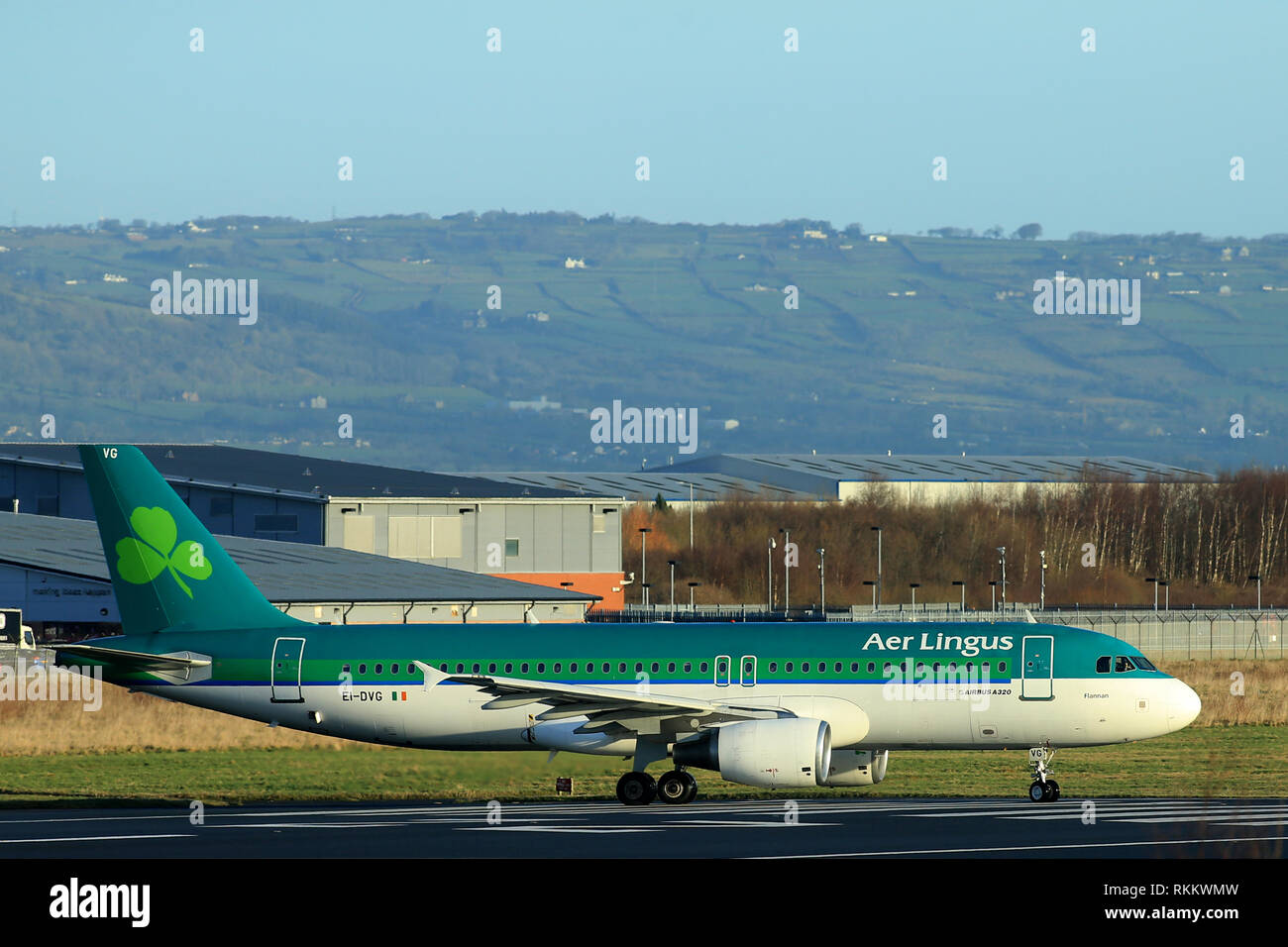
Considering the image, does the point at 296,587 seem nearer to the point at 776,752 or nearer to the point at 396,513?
the point at 396,513

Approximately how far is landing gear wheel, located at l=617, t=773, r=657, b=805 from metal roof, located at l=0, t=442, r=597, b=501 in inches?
2687

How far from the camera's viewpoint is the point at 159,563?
126 ft

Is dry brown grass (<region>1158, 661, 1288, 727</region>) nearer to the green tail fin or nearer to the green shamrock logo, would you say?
the green tail fin

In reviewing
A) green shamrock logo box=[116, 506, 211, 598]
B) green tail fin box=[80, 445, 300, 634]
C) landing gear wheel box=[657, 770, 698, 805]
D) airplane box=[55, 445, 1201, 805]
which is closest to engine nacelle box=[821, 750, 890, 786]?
airplane box=[55, 445, 1201, 805]

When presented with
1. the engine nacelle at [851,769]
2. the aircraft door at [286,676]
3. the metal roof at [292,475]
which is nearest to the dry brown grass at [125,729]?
the aircraft door at [286,676]

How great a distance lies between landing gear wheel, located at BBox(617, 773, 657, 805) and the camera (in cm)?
3588

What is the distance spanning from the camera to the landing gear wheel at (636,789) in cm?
3588

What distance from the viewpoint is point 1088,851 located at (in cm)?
2569

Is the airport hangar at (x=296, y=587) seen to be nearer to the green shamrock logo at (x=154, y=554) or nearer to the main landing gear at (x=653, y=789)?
the green shamrock logo at (x=154, y=554)

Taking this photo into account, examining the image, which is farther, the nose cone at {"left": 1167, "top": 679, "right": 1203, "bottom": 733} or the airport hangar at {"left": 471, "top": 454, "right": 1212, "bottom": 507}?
the airport hangar at {"left": 471, "top": 454, "right": 1212, "bottom": 507}

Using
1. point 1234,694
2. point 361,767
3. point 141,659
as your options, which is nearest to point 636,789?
point 361,767

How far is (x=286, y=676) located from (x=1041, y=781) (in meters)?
15.2

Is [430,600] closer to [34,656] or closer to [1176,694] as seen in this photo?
[34,656]

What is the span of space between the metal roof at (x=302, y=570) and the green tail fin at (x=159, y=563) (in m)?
29.5
